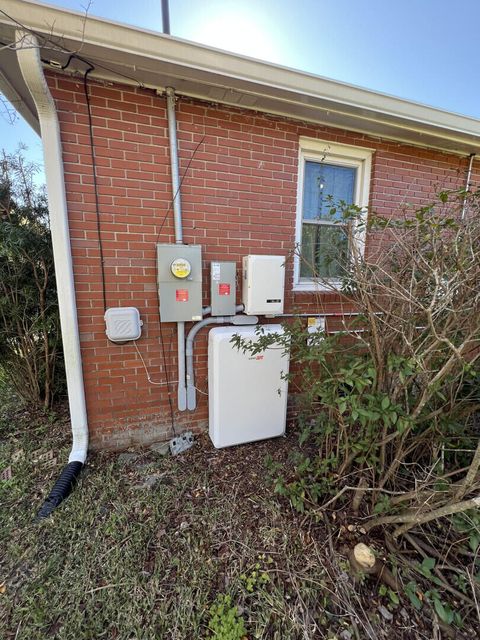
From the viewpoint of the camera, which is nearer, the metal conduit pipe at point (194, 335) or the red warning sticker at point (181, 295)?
the red warning sticker at point (181, 295)

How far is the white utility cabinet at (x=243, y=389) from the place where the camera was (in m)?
2.27

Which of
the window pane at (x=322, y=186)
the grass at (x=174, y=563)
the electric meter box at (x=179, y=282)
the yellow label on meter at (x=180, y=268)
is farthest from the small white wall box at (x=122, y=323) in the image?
the window pane at (x=322, y=186)

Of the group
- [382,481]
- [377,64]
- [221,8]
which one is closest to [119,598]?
[382,481]

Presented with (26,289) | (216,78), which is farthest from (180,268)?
(26,289)

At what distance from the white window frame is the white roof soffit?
0.18m

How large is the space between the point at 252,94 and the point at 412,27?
395cm

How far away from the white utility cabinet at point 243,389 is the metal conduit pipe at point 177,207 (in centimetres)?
26

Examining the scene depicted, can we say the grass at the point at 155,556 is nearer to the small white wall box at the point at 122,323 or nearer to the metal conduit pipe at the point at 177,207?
the metal conduit pipe at the point at 177,207

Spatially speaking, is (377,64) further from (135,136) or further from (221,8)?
(135,136)

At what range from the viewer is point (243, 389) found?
92.2 inches

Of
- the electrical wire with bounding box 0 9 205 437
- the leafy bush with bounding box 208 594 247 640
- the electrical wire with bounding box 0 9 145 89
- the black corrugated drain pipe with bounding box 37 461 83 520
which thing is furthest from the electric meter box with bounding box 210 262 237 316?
the leafy bush with bounding box 208 594 247 640

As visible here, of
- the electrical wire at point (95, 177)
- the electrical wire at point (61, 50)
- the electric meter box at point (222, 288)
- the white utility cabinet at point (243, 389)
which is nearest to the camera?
the electrical wire at point (61, 50)

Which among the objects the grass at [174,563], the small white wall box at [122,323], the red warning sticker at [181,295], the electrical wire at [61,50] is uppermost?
the electrical wire at [61,50]

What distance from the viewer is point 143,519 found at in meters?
1.78
